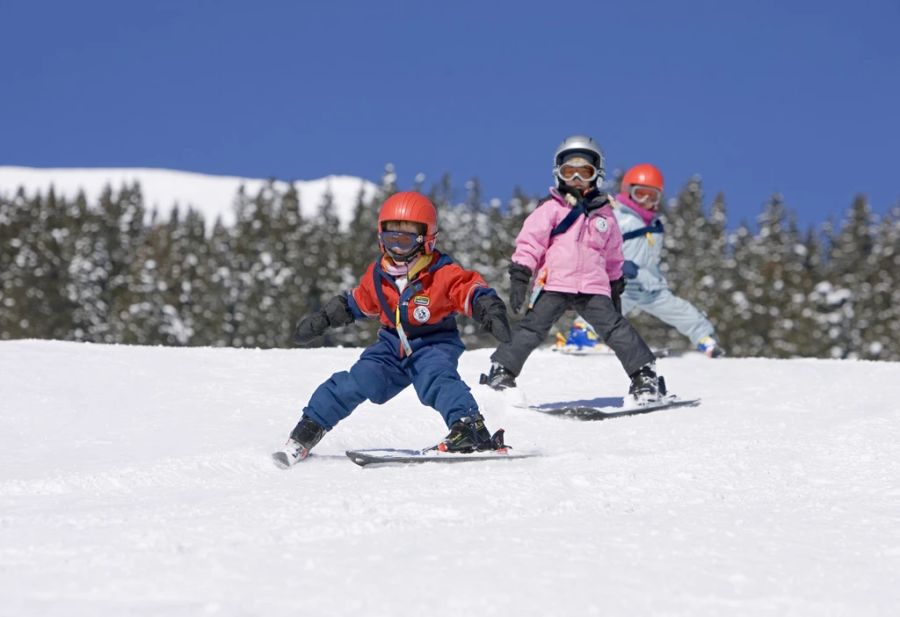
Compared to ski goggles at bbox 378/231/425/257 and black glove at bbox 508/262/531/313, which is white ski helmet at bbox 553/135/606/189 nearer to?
black glove at bbox 508/262/531/313

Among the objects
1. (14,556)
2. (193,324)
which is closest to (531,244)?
(14,556)

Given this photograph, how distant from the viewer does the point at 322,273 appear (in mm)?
68375

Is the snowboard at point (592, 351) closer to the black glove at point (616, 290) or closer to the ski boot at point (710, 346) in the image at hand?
the ski boot at point (710, 346)

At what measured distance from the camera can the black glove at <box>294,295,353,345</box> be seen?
5.20 meters

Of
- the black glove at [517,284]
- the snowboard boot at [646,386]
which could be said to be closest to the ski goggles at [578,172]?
the black glove at [517,284]

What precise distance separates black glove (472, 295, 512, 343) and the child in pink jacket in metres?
1.56

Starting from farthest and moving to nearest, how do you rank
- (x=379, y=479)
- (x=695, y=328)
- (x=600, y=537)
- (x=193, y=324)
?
(x=193, y=324) → (x=695, y=328) → (x=379, y=479) → (x=600, y=537)

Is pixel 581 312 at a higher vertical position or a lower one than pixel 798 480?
higher

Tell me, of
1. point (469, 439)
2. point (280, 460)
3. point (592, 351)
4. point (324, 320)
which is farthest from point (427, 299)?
point (592, 351)

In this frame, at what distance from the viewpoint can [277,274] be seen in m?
68.4

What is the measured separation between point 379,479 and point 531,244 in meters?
3.09

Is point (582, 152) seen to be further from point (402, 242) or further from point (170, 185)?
point (170, 185)

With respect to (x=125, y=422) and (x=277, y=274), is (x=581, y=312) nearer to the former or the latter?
(x=125, y=422)

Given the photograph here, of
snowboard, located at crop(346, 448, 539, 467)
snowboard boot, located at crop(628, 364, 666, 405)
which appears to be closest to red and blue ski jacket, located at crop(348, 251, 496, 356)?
snowboard, located at crop(346, 448, 539, 467)
